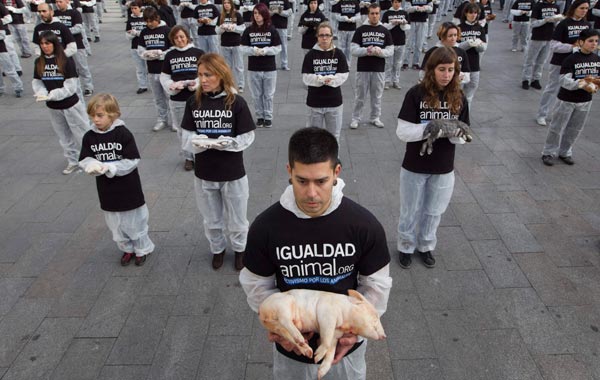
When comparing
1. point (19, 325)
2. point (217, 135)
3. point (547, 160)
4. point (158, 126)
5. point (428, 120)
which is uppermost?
point (428, 120)

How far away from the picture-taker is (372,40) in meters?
8.21

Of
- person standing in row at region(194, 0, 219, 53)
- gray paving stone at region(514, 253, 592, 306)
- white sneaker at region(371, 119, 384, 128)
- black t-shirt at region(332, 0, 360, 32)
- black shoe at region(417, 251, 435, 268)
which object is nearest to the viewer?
gray paving stone at region(514, 253, 592, 306)

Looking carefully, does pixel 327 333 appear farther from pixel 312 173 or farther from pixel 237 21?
pixel 237 21

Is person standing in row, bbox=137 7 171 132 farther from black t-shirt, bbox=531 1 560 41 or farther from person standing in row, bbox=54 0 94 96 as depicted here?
black t-shirt, bbox=531 1 560 41

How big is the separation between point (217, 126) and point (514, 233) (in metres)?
4.02

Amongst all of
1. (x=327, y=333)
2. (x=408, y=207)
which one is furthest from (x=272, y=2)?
(x=327, y=333)

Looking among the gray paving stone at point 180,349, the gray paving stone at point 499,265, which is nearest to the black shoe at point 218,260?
the gray paving stone at point 180,349

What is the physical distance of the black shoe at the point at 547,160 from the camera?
7.11 metres

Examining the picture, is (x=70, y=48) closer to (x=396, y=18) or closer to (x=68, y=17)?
(x=68, y=17)

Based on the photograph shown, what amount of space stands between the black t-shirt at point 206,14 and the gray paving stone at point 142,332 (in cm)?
870

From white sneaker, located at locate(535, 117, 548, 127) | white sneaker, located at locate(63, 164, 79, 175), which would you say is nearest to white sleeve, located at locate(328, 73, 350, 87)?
white sneaker, located at locate(63, 164, 79, 175)

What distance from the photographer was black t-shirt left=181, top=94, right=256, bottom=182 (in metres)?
4.34

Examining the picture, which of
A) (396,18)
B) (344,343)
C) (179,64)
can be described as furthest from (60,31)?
(344,343)

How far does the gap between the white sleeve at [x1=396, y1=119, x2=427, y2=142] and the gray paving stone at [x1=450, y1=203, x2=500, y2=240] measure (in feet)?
6.14
